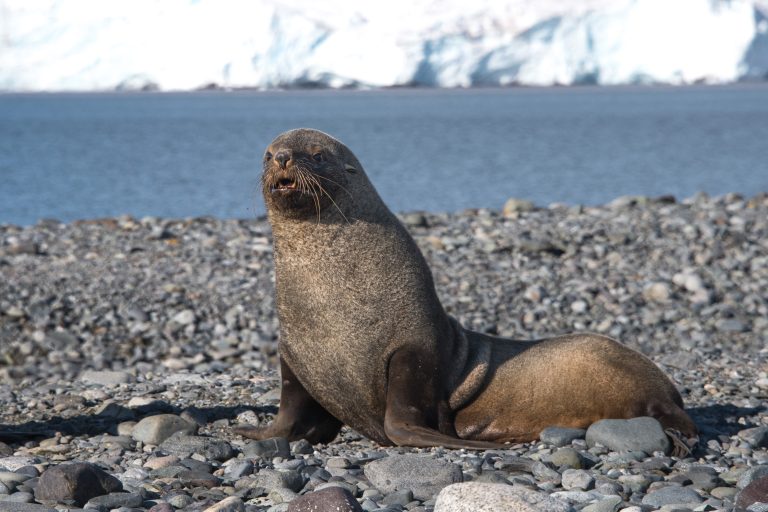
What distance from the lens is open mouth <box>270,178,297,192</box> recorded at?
5242 mm

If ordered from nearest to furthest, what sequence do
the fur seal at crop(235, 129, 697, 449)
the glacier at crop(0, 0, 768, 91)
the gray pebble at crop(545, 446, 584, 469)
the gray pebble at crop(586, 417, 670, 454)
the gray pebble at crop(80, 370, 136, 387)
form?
the gray pebble at crop(545, 446, 584, 469) < the gray pebble at crop(586, 417, 670, 454) < the fur seal at crop(235, 129, 697, 449) < the gray pebble at crop(80, 370, 136, 387) < the glacier at crop(0, 0, 768, 91)

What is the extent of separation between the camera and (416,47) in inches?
2424

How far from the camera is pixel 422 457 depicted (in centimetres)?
471

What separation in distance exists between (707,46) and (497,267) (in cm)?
5580

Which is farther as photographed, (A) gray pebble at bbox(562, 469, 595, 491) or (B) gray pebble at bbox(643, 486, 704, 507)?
(A) gray pebble at bbox(562, 469, 595, 491)

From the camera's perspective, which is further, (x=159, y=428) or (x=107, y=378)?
(x=107, y=378)

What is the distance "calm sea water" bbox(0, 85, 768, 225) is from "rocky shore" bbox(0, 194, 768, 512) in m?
1.77

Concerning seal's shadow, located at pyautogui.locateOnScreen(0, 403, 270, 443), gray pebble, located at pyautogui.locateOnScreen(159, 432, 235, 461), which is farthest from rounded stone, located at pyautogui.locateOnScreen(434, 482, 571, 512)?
seal's shadow, located at pyautogui.locateOnScreen(0, 403, 270, 443)

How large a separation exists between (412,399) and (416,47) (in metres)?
57.4

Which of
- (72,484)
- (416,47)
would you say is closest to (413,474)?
(72,484)

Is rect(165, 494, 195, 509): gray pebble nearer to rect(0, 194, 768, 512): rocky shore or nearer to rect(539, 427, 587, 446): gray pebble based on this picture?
rect(0, 194, 768, 512): rocky shore

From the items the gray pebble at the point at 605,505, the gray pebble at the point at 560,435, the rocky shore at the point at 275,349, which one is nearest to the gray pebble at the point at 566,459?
the rocky shore at the point at 275,349

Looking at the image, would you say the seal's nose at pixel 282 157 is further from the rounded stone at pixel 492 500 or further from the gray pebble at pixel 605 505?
the gray pebble at pixel 605 505

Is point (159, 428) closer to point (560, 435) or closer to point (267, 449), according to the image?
point (267, 449)
